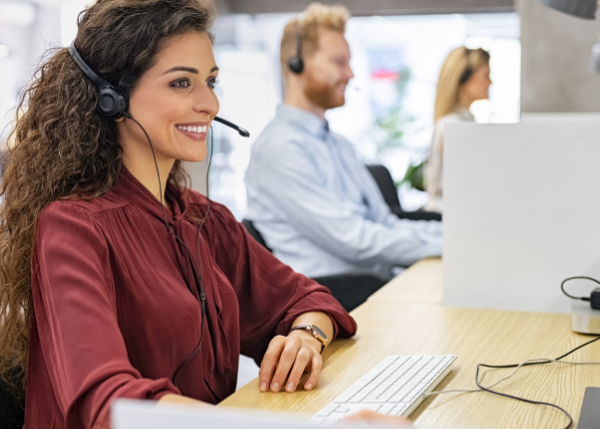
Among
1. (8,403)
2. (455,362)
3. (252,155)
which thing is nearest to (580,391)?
(455,362)

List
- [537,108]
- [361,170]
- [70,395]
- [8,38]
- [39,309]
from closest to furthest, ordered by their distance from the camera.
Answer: [70,395], [39,309], [537,108], [361,170], [8,38]

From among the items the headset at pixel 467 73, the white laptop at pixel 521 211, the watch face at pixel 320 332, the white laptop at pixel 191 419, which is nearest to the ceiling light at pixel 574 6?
the white laptop at pixel 521 211

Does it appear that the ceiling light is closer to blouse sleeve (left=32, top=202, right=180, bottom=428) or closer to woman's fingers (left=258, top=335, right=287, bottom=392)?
woman's fingers (left=258, top=335, right=287, bottom=392)

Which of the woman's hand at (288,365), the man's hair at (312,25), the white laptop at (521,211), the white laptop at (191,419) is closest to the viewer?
the white laptop at (191,419)

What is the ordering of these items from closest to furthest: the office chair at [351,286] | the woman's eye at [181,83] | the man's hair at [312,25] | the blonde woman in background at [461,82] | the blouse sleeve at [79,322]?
the blouse sleeve at [79,322] < the woman's eye at [181,83] < the office chair at [351,286] < the man's hair at [312,25] < the blonde woman in background at [461,82]

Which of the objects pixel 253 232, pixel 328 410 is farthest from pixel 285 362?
pixel 253 232

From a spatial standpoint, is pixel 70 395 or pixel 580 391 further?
pixel 580 391

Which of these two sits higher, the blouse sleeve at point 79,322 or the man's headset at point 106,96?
the man's headset at point 106,96

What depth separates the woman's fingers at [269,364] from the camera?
1043mm

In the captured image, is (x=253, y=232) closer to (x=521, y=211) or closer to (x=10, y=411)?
(x=521, y=211)

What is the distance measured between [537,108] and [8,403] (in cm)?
164

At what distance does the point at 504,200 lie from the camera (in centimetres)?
155

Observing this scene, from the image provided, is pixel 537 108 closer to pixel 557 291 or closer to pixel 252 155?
pixel 557 291

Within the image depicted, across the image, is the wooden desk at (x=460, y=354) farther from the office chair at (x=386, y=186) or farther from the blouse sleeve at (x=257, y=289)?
the office chair at (x=386, y=186)
